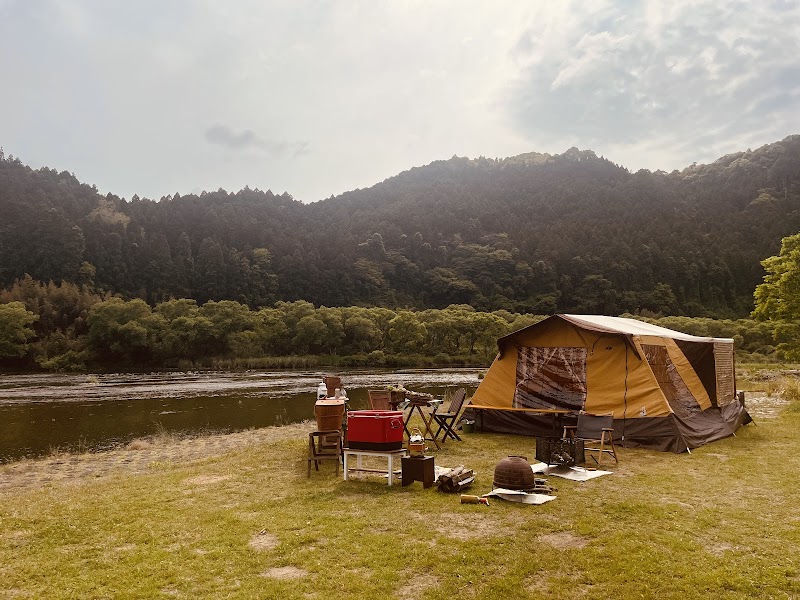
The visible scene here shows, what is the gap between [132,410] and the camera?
2262cm

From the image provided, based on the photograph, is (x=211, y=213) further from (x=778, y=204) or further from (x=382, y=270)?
(x=778, y=204)

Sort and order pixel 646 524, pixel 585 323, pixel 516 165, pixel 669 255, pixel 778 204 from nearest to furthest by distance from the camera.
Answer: pixel 646 524, pixel 585 323, pixel 669 255, pixel 778 204, pixel 516 165

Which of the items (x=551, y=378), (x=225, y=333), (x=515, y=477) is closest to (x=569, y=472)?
(x=515, y=477)

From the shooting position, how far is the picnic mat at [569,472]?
8.20m

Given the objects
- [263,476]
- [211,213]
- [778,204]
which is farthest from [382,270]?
[263,476]

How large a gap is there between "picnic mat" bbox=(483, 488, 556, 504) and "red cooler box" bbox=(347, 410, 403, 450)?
59.0 inches

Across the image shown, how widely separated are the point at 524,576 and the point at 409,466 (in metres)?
3.30

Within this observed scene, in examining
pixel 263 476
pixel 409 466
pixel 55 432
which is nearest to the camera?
pixel 409 466

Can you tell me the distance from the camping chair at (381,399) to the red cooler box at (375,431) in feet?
9.88

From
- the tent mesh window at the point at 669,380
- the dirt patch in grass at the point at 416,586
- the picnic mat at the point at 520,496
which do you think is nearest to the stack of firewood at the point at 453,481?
the picnic mat at the point at 520,496

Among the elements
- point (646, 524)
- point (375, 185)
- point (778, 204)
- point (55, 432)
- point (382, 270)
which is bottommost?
point (55, 432)

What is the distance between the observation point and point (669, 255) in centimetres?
9569

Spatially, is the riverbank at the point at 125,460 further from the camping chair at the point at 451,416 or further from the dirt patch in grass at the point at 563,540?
the dirt patch in grass at the point at 563,540

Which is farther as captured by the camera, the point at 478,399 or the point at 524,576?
the point at 478,399
